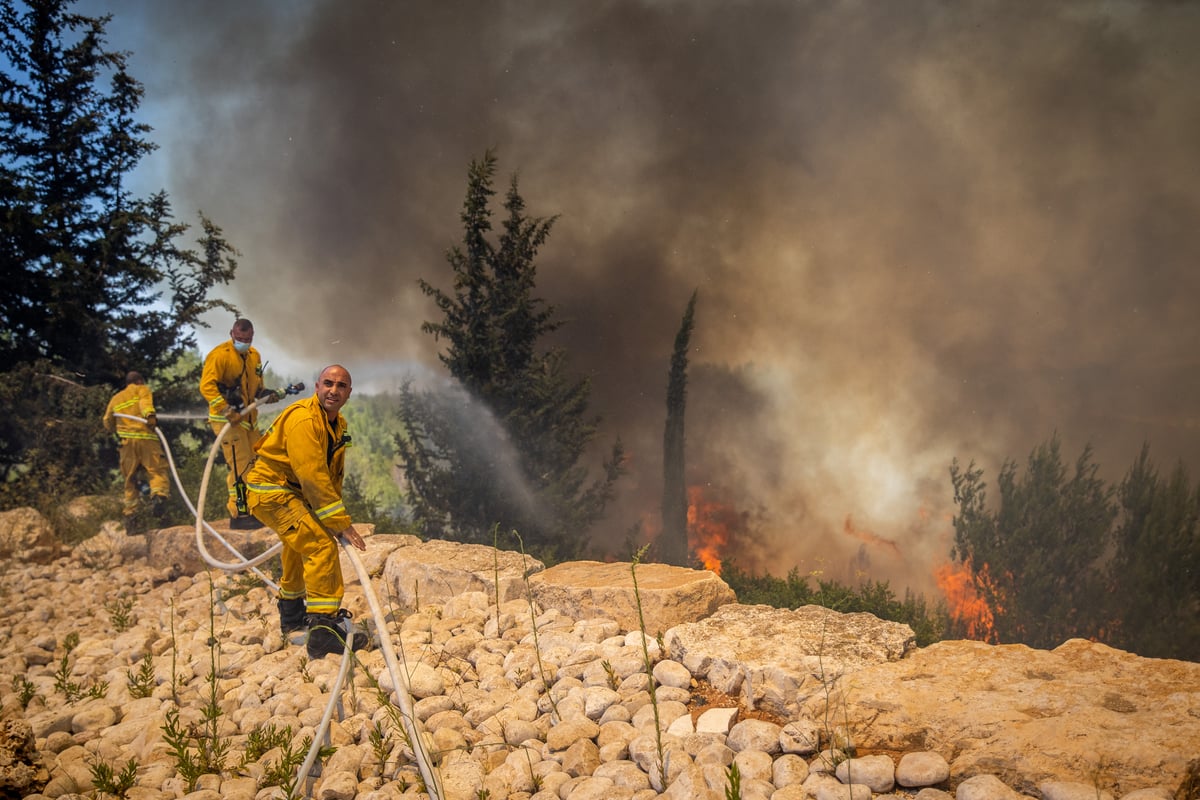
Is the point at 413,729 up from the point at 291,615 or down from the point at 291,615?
down

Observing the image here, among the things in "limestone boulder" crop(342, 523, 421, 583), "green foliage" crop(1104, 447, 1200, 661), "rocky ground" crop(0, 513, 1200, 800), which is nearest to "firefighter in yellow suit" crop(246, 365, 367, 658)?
"rocky ground" crop(0, 513, 1200, 800)

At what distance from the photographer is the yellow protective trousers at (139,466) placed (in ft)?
33.8

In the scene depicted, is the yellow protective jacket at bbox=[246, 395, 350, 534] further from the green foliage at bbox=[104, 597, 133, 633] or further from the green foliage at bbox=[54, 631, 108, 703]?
the green foliage at bbox=[104, 597, 133, 633]

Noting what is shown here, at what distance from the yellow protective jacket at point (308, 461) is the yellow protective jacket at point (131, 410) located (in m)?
6.74

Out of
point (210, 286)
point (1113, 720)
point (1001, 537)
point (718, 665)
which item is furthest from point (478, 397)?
point (1001, 537)

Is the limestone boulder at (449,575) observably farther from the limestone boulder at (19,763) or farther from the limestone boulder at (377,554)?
the limestone boulder at (19,763)

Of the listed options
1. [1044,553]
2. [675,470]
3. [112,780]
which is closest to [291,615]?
[112,780]

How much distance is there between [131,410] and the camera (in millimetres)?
10320

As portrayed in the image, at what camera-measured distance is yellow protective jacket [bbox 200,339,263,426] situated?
792 cm

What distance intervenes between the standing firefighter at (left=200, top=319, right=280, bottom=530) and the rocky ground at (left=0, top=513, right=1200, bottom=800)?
3.03 meters

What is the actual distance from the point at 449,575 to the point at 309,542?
5.53 ft

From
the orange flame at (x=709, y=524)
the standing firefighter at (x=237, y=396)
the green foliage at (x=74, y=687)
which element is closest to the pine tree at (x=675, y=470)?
the orange flame at (x=709, y=524)

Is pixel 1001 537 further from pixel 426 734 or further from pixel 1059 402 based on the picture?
pixel 426 734

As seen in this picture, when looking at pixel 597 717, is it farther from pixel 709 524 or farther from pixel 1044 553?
pixel 709 524
